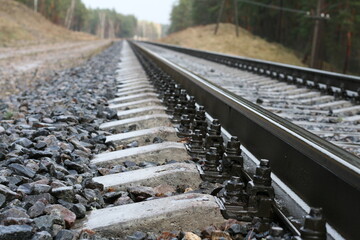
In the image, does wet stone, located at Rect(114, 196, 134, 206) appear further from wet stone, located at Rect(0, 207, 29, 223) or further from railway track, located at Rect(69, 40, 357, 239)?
wet stone, located at Rect(0, 207, 29, 223)

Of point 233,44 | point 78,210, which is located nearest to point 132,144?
point 78,210

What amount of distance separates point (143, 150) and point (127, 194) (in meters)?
0.68

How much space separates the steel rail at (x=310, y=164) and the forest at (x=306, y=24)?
16427 mm

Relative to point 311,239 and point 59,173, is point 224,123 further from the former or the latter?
point 311,239

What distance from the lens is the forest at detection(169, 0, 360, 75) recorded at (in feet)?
105

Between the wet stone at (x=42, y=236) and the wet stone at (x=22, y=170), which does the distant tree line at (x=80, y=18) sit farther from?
the wet stone at (x=42, y=236)

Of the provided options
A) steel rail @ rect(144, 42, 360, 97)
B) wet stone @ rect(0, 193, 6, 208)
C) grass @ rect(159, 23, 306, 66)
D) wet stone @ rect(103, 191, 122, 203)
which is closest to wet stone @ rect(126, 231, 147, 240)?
wet stone @ rect(103, 191, 122, 203)

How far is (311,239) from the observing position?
4.28ft

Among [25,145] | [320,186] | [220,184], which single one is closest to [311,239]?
[320,186]

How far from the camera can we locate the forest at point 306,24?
3206 cm

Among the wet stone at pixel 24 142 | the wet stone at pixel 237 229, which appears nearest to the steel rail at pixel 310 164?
the wet stone at pixel 237 229

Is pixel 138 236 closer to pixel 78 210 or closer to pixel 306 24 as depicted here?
pixel 78 210

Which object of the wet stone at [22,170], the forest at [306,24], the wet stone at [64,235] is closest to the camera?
the wet stone at [64,235]

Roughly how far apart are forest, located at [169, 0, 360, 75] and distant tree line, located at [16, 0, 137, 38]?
31544mm
